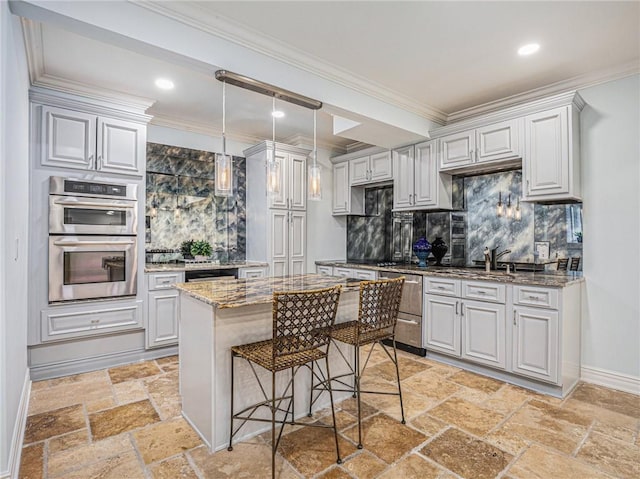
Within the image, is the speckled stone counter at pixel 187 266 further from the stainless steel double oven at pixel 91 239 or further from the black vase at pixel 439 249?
the black vase at pixel 439 249

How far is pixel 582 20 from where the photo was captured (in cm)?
235

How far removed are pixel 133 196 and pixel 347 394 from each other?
2.74 metres

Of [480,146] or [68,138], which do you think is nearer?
[68,138]

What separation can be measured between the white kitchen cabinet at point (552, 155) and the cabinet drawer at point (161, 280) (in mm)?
3561

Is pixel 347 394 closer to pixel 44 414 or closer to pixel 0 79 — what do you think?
pixel 44 414

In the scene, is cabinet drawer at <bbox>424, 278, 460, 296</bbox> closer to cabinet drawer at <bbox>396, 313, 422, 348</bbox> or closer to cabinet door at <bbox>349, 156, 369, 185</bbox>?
cabinet drawer at <bbox>396, 313, 422, 348</bbox>

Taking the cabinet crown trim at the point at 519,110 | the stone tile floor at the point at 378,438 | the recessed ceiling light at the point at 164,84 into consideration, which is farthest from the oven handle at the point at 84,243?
the cabinet crown trim at the point at 519,110

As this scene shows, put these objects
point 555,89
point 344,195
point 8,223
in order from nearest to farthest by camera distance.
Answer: point 8,223 → point 555,89 → point 344,195

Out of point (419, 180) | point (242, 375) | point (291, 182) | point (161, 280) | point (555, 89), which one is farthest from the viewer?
point (291, 182)

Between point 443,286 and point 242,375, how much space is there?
2.21m

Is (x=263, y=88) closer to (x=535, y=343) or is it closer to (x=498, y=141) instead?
(x=498, y=141)

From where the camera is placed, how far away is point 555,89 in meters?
3.28

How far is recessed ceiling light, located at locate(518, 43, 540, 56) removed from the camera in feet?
8.59

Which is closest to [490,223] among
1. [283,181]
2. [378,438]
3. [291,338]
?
[283,181]
